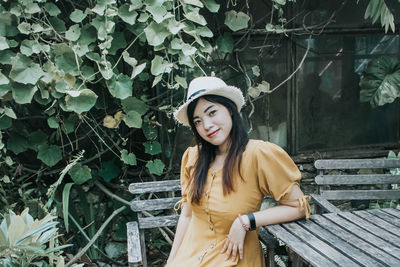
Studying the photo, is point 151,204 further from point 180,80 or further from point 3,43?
point 3,43

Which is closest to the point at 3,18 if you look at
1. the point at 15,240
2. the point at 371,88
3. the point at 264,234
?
the point at 15,240

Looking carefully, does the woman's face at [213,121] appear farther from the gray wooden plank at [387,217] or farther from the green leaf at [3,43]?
the green leaf at [3,43]

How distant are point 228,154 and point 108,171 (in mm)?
1738

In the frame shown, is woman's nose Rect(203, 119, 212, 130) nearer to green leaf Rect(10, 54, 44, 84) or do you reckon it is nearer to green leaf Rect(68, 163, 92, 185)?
green leaf Rect(10, 54, 44, 84)

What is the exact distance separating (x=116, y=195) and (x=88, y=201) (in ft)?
0.95

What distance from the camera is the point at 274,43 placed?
3469 millimetres

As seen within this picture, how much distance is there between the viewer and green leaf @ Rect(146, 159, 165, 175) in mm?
3083

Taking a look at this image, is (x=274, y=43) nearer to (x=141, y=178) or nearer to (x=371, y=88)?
(x=371, y=88)

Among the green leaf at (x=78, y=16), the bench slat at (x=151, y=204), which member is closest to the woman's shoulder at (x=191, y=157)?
the bench slat at (x=151, y=204)

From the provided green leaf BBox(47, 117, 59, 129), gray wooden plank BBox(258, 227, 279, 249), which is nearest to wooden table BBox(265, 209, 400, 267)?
gray wooden plank BBox(258, 227, 279, 249)

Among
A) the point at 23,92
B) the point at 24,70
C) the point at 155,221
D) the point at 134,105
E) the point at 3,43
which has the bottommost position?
the point at 155,221

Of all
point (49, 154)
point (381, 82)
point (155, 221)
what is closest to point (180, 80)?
point (155, 221)

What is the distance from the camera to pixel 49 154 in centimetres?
298

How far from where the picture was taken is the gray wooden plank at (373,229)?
1683 millimetres
